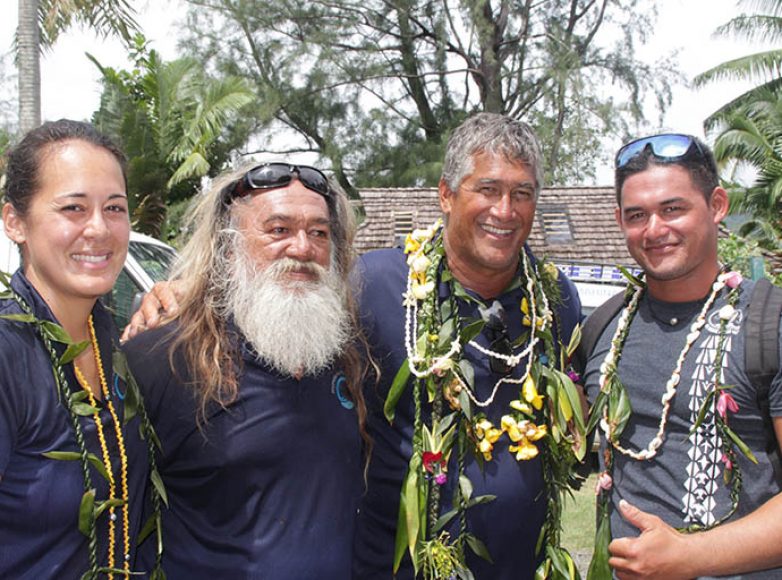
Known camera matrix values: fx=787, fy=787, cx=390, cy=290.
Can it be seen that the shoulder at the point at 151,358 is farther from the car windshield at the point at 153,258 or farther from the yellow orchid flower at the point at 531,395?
the car windshield at the point at 153,258

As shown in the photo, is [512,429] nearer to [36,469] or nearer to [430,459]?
[430,459]

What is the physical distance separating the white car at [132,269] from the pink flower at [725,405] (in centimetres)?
339

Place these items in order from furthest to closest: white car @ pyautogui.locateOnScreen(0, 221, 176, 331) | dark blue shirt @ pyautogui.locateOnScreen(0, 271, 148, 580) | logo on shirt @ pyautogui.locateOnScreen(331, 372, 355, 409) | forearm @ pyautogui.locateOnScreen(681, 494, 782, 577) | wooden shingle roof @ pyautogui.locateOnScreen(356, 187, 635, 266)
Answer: wooden shingle roof @ pyautogui.locateOnScreen(356, 187, 635, 266) → white car @ pyautogui.locateOnScreen(0, 221, 176, 331) → logo on shirt @ pyautogui.locateOnScreen(331, 372, 355, 409) → forearm @ pyautogui.locateOnScreen(681, 494, 782, 577) → dark blue shirt @ pyautogui.locateOnScreen(0, 271, 148, 580)

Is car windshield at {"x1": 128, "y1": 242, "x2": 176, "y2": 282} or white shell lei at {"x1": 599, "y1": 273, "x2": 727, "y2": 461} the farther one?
car windshield at {"x1": 128, "y1": 242, "x2": 176, "y2": 282}

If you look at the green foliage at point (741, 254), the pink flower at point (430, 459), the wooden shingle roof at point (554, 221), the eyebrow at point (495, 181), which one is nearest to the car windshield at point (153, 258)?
the eyebrow at point (495, 181)

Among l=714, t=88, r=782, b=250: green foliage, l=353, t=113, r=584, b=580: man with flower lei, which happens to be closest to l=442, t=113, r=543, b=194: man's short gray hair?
l=353, t=113, r=584, b=580: man with flower lei

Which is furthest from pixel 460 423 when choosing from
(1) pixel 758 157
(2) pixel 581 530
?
(1) pixel 758 157

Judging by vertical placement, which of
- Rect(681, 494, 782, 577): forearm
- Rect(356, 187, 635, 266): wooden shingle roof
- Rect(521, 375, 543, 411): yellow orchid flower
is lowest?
Rect(681, 494, 782, 577): forearm

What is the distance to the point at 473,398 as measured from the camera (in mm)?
3045

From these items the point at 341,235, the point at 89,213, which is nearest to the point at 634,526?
the point at 341,235

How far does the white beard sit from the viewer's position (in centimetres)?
277

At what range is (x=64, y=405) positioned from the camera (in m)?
2.17

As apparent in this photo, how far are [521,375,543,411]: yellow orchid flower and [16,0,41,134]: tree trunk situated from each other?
9.59 m

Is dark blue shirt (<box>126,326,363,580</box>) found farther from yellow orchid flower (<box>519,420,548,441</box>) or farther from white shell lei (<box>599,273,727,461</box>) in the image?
white shell lei (<box>599,273,727,461</box>)
